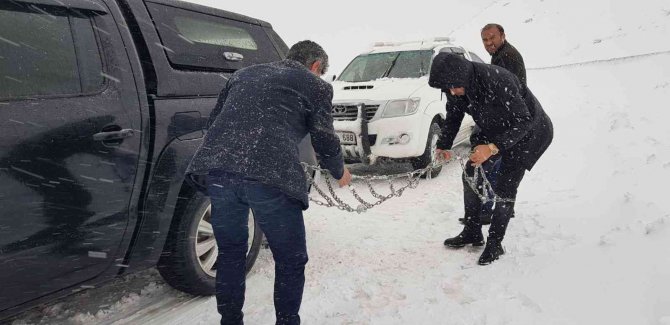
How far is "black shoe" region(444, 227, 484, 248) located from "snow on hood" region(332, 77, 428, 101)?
8.04ft

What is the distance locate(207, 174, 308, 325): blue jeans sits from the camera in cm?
215

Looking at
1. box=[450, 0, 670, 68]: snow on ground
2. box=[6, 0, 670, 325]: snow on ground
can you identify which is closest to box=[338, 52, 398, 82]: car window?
box=[6, 0, 670, 325]: snow on ground

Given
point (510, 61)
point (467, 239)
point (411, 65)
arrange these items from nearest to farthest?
point (467, 239) < point (510, 61) < point (411, 65)

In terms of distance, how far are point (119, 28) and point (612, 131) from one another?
7.63 metres

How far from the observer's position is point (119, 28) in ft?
8.11

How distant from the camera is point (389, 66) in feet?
22.4

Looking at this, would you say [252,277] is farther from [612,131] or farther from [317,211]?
[612,131]

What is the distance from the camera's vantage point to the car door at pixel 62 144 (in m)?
1.93

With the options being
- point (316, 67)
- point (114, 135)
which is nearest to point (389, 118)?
point (316, 67)

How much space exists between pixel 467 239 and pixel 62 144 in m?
3.11

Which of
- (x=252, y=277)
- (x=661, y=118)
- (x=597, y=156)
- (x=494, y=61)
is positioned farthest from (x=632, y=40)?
(x=252, y=277)

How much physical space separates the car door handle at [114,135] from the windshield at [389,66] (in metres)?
4.76

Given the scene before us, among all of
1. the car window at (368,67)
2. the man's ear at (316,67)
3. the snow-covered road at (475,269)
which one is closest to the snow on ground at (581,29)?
the car window at (368,67)

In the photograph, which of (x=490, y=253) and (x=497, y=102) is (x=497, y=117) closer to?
(x=497, y=102)
